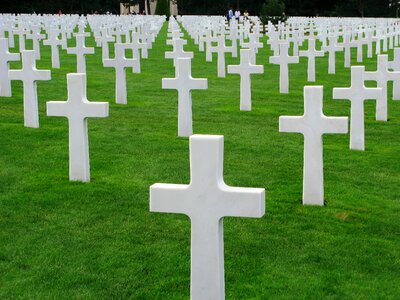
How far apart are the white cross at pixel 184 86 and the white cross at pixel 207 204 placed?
19.3 ft

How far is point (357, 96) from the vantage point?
33.3 feet

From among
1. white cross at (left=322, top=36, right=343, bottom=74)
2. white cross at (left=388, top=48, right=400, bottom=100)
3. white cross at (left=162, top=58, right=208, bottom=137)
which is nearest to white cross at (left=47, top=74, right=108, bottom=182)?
white cross at (left=162, top=58, right=208, bottom=137)

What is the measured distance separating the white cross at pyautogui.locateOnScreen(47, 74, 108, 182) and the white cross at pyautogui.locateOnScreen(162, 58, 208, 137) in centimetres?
265

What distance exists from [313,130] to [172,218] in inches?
55.1

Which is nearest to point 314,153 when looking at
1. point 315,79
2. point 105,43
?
point 315,79

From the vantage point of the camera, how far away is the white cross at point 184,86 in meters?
10.8

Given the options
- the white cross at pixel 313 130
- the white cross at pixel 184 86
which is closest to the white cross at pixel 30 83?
the white cross at pixel 184 86

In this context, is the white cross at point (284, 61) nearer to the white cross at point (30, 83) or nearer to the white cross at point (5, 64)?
the white cross at point (5, 64)

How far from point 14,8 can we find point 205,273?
61.2 m

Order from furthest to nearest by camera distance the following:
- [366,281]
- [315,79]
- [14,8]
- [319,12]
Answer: [319,12]
[14,8]
[315,79]
[366,281]

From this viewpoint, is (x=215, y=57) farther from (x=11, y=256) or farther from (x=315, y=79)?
(x=11, y=256)

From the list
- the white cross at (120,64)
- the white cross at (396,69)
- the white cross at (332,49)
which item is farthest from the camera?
the white cross at (332,49)

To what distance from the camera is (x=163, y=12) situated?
7162cm

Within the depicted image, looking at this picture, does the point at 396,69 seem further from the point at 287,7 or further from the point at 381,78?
the point at 287,7
